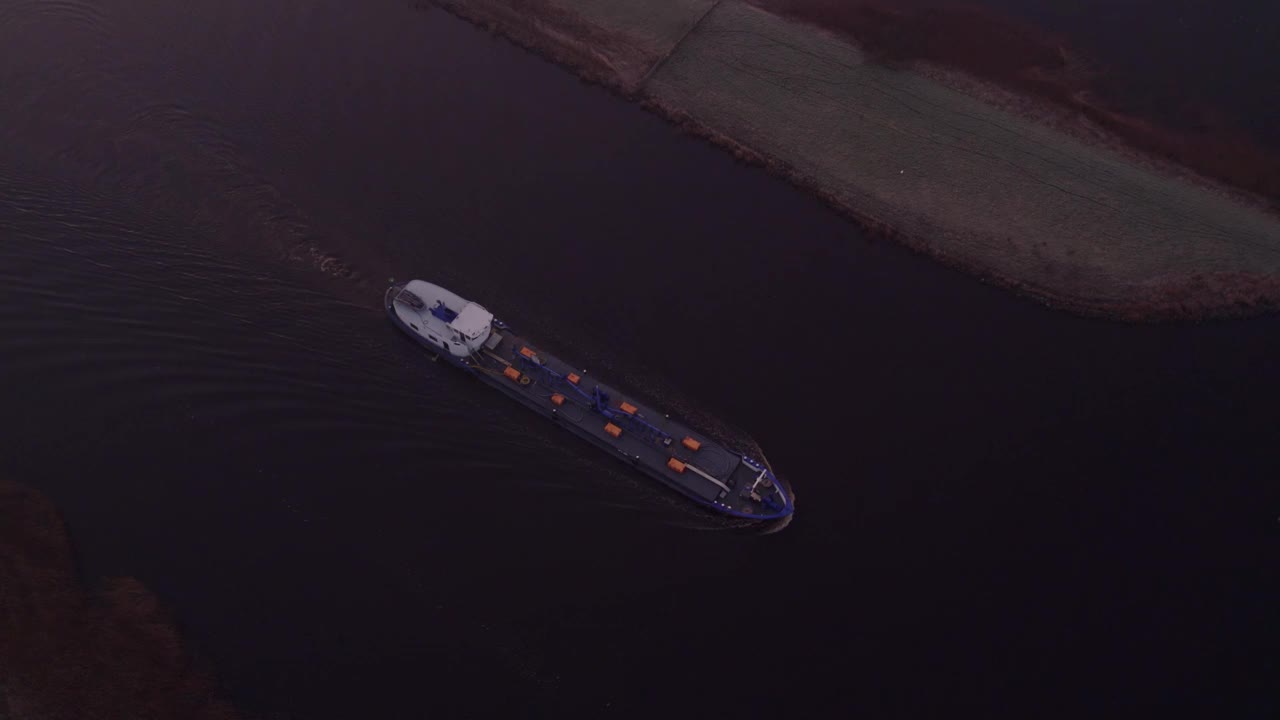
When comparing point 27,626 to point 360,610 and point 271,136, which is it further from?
point 271,136

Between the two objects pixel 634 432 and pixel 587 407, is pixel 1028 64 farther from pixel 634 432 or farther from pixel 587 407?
pixel 587 407

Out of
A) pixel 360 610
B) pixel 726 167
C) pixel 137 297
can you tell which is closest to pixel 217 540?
pixel 360 610

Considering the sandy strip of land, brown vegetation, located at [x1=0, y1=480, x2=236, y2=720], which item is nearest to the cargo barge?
brown vegetation, located at [x1=0, y1=480, x2=236, y2=720]

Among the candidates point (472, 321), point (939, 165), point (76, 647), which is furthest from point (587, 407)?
point (939, 165)

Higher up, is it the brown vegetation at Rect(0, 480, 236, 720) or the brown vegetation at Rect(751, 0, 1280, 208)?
the brown vegetation at Rect(751, 0, 1280, 208)

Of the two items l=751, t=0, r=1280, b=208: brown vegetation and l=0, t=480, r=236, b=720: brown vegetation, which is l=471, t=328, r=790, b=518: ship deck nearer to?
l=0, t=480, r=236, b=720: brown vegetation

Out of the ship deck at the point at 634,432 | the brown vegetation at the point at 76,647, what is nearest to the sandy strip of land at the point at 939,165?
the ship deck at the point at 634,432
